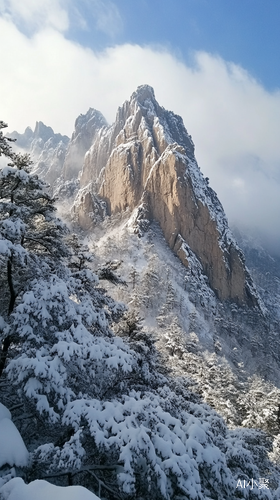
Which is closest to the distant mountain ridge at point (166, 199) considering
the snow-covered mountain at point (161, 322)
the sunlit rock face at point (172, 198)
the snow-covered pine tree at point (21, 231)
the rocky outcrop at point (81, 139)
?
the sunlit rock face at point (172, 198)

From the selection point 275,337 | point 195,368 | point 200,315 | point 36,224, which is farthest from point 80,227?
point 36,224

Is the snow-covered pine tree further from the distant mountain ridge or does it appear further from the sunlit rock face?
the sunlit rock face

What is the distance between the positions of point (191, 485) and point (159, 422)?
0.96m

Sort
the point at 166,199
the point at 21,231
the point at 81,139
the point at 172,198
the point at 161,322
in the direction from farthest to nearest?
the point at 81,139
the point at 166,199
the point at 172,198
the point at 161,322
the point at 21,231

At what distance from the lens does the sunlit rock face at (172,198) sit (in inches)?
3457

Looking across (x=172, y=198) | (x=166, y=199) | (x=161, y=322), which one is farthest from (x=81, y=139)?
(x=161, y=322)

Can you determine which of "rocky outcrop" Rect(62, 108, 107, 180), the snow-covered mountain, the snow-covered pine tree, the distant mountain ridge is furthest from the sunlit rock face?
the snow-covered pine tree

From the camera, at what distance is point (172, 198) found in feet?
290

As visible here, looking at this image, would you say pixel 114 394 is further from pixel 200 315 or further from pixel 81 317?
pixel 200 315

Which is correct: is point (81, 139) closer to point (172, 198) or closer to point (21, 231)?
point (172, 198)

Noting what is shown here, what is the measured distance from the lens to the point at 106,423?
4625 mm

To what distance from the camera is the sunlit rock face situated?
288 ft

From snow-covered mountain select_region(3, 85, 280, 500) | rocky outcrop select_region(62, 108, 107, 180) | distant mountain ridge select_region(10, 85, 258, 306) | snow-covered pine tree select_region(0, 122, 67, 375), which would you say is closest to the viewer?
snow-covered mountain select_region(3, 85, 280, 500)

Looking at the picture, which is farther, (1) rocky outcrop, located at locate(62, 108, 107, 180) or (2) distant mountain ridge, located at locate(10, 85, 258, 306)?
(1) rocky outcrop, located at locate(62, 108, 107, 180)
